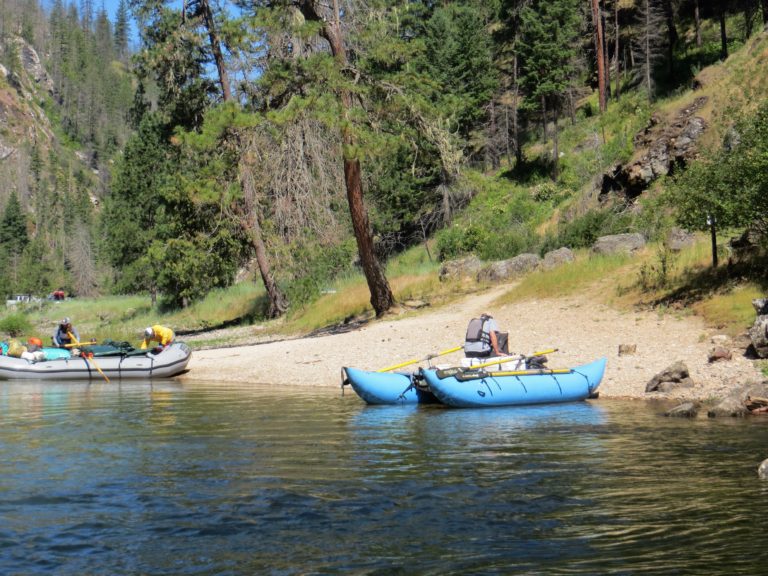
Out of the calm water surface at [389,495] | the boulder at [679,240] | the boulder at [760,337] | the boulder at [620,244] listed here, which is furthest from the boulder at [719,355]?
the boulder at [620,244]

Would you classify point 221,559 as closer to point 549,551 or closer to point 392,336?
point 549,551

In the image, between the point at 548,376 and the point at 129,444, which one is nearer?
the point at 129,444

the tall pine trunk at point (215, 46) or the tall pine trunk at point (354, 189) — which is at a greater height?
the tall pine trunk at point (215, 46)

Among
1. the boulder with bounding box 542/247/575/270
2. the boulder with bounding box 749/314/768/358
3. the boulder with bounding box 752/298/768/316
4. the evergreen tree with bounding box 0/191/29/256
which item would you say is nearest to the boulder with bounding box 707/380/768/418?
the boulder with bounding box 749/314/768/358

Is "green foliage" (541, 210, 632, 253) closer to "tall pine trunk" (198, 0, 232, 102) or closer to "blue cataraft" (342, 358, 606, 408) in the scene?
"tall pine trunk" (198, 0, 232, 102)

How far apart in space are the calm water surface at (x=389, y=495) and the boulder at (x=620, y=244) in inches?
501

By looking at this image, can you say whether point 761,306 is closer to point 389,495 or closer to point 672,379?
point 672,379

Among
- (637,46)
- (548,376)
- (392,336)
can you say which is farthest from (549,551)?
(637,46)

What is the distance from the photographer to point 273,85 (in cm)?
2412

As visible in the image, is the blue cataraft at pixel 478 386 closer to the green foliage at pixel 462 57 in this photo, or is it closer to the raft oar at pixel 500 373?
the raft oar at pixel 500 373

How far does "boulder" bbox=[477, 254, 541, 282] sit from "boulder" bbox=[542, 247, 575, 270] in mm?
409

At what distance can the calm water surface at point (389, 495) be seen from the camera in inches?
268

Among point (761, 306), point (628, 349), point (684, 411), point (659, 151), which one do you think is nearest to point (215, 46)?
point (659, 151)

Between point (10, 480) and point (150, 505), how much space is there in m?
2.27
